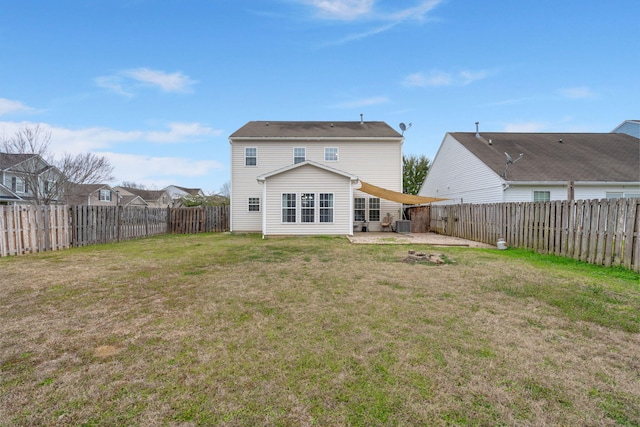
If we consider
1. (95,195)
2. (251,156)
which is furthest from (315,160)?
(95,195)

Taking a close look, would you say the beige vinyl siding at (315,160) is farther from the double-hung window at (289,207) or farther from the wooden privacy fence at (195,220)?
the double-hung window at (289,207)

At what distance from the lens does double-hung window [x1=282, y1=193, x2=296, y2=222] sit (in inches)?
560

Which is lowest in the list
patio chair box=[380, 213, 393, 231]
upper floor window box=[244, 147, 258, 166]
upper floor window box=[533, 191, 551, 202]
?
patio chair box=[380, 213, 393, 231]

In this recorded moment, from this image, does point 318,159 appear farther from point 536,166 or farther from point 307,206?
point 536,166

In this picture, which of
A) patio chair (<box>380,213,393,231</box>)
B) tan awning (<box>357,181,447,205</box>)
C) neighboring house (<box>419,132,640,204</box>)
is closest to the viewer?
neighboring house (<box>419,132,640,204</box>)

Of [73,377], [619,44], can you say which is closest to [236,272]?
[73,377]

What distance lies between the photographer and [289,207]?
1427cm

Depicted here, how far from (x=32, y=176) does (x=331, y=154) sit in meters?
21.5

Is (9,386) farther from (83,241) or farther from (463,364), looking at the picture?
(83,241)

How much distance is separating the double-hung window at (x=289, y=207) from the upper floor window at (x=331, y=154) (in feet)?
15.4

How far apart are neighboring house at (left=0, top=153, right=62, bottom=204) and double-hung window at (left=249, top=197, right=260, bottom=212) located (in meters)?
16.1

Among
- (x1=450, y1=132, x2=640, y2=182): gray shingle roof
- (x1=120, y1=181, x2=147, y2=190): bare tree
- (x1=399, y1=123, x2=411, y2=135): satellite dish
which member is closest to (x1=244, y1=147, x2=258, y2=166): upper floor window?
(x1=399, y1=123, x2=411, y2=135): satellite dish

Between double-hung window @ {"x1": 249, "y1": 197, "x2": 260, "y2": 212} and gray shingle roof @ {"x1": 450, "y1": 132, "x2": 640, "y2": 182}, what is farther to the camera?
double-hung window @ {"x1": 249, "y1": 197, "x2": 260, "y2": 212}

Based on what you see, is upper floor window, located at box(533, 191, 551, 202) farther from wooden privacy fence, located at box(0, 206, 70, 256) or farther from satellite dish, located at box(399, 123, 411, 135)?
wooden privacy fence, located at box(0, 206, 70, 256)
